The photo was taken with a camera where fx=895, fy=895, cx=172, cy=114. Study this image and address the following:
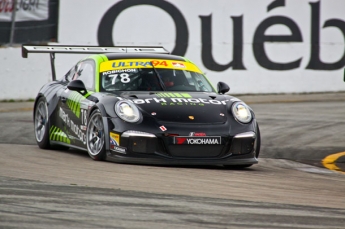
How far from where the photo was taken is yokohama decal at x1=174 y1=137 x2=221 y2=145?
934 cm

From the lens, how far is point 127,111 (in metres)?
9.55

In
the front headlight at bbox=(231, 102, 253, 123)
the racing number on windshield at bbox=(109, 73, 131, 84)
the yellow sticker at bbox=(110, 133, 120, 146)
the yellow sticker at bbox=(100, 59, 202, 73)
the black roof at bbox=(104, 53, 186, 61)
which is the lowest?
the yellow sticker at bbox=(110, 133, 120, 146)

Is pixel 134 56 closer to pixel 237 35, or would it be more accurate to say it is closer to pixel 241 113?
pixel 241 113

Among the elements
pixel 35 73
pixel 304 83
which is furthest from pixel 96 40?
pixel 304 83

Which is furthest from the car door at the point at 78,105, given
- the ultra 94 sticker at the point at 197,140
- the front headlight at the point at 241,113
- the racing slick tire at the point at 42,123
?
the front headlight at the point at 241,113

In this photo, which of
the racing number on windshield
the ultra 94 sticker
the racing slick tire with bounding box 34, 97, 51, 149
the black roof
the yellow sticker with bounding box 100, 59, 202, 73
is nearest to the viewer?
the ultra 94 sticker

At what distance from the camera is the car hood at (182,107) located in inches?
374

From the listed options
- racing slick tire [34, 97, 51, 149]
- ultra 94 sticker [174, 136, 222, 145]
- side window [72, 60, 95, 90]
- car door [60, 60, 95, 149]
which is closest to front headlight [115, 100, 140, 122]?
ultra 94 sticker [174, 136, 222, 145]

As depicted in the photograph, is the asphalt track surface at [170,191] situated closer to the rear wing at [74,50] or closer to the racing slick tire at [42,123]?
the racing slick tire at [42,123]

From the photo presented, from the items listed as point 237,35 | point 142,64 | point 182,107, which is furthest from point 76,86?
point 237,35

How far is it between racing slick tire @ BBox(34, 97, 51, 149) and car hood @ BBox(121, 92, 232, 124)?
1884 millimetres

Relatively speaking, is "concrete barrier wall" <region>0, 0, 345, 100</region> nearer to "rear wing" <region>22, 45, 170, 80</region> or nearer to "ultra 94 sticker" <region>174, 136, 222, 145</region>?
"rear wing" <region>22, 45, 170, 80</region>

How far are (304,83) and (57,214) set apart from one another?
16.9 m

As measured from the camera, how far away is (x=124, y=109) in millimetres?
9570
